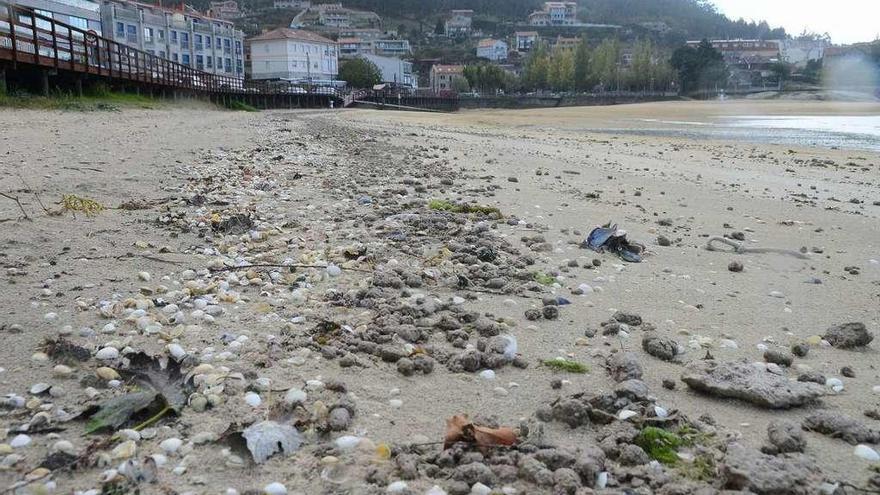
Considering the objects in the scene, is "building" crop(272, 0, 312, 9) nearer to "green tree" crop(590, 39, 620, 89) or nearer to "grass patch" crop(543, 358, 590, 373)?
"green tree" crop(590, 39, 620, 89)

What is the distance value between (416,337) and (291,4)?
207178 mm

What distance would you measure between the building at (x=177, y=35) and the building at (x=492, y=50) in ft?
272

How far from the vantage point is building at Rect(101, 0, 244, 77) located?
68.1 metres

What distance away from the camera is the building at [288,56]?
315ft

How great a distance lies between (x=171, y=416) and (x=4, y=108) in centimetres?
1489

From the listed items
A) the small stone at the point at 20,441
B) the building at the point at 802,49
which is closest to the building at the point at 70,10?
the small stone at the point at 20,441

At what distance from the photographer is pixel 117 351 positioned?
9.76ft

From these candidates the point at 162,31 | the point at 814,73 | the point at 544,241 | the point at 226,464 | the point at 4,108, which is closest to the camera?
the point at 226,464

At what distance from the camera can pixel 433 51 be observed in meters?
168

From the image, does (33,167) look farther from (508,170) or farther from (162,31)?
(162,31)

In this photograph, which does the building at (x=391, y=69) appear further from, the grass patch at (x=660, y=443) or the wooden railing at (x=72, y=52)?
the grass patch at (x=660, y=443)

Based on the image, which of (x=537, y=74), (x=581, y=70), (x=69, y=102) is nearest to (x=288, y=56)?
(x=537, y=74)

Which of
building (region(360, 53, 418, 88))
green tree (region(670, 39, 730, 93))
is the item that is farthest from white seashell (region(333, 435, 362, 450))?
green tree (region(670, 39, 730, 93))

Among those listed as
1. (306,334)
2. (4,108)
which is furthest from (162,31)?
(306,334)
